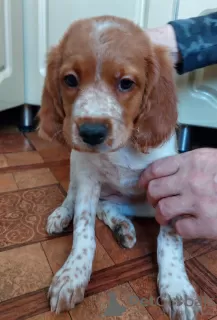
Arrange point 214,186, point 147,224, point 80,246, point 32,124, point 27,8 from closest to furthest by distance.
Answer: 1. point 214,186
2. point 80,246
3. point 147,224
4. point 27,8
5. point 32,124

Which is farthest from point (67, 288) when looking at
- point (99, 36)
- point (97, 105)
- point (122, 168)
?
point (99, 36)

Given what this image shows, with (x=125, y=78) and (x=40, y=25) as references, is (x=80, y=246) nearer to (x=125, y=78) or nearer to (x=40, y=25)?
(x=125, y=78)

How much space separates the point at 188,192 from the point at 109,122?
12.4 inches

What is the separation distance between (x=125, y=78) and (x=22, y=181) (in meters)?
0.93

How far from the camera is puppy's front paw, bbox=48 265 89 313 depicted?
1045 millimetres

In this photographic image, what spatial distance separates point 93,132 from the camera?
0.98 m

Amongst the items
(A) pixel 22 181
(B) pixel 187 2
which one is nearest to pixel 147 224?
(A) pixel 22 181

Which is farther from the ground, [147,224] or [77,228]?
[77,228]

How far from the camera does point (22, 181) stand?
1.78 meters

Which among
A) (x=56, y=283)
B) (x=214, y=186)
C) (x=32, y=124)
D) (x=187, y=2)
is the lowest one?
(x=32, y=124)

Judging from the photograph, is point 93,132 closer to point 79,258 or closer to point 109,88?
point 109,88

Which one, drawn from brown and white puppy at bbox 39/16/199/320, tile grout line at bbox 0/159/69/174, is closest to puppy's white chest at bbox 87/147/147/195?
brown and white puppy at bbox 39/16/199/320

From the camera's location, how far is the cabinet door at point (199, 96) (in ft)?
6.34

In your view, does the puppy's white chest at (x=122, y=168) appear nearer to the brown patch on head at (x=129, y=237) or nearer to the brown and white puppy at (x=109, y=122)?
the brown and white puppy at (x=109, y=122)
